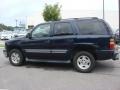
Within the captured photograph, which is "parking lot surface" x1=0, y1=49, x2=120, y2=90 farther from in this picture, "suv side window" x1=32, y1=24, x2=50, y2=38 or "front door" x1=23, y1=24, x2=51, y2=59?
"suv side window" x1=32, y1=24, x2=50, y2=38

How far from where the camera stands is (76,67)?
888 cm

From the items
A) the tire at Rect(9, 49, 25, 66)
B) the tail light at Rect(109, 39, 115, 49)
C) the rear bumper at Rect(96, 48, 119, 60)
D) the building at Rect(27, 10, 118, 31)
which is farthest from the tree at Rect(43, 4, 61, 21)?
the tail light at Rect(109, 39, 115, 49)

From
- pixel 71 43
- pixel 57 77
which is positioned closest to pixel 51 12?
pixel 71 43

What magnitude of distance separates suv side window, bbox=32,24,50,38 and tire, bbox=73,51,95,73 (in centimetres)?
147

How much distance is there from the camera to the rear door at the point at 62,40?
8960mm

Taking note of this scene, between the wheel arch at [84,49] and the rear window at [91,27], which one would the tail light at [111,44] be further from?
the wheel arch at [84,49]

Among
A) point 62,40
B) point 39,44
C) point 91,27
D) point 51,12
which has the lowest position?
point 39,44

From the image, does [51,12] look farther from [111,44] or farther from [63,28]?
[111,44]

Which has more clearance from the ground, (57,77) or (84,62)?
(84,62)

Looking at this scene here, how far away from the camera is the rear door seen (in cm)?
896

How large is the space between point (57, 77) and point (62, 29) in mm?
1967

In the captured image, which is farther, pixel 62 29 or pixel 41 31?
pixel 41 31

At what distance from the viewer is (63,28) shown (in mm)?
9203

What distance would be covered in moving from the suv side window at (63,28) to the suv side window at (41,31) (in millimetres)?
328
